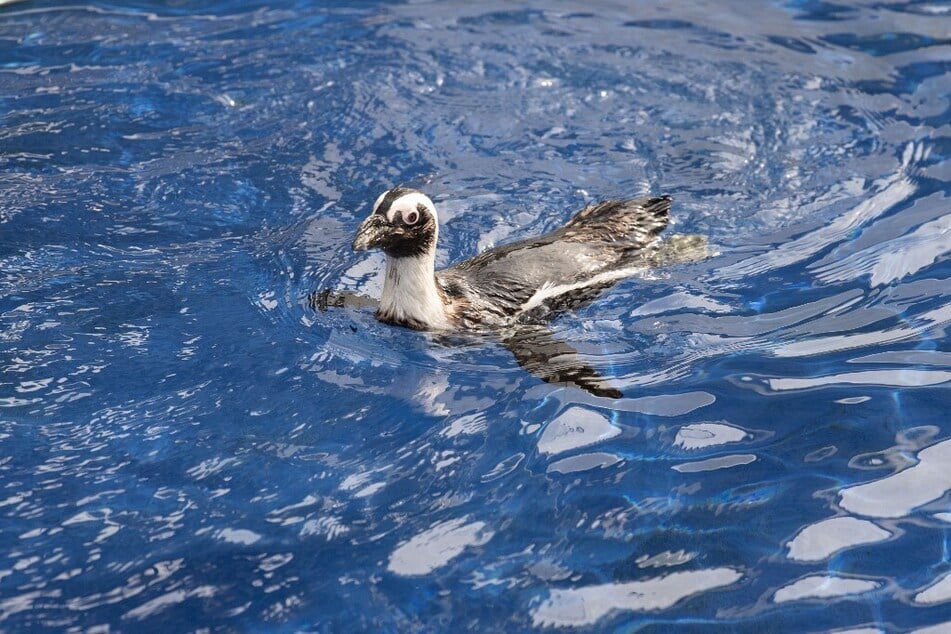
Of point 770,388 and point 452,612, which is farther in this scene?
point 770,388

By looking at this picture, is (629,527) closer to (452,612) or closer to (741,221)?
(452,612)

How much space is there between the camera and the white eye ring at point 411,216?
6.68 m

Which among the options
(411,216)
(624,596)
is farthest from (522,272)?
(624,596)

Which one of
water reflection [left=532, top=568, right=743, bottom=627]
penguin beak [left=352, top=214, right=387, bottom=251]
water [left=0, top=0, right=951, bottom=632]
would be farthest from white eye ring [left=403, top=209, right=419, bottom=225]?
water reflection [left=532, top=568, right=743, bottom=627]

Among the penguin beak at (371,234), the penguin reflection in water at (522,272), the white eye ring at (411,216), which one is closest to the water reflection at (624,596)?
the penguin reflection in water at (522,272)

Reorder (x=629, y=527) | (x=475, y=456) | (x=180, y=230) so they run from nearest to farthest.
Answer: (x=629, y=527), (x=475, y=456), (x=180, y=230)

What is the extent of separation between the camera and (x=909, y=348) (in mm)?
6832

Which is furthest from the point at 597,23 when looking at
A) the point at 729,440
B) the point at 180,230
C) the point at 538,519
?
the point at 538,519

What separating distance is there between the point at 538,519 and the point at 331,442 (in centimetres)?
117

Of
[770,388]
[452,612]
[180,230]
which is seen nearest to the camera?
[452,612]

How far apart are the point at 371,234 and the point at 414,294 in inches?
19.1

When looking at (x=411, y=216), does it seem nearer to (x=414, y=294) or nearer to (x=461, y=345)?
(x=414, y=294)

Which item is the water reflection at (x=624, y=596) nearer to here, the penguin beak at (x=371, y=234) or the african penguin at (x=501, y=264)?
the african penguin at (x=501, y=264)

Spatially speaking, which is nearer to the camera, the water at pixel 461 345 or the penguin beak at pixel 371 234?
the water at pixel 461 345
